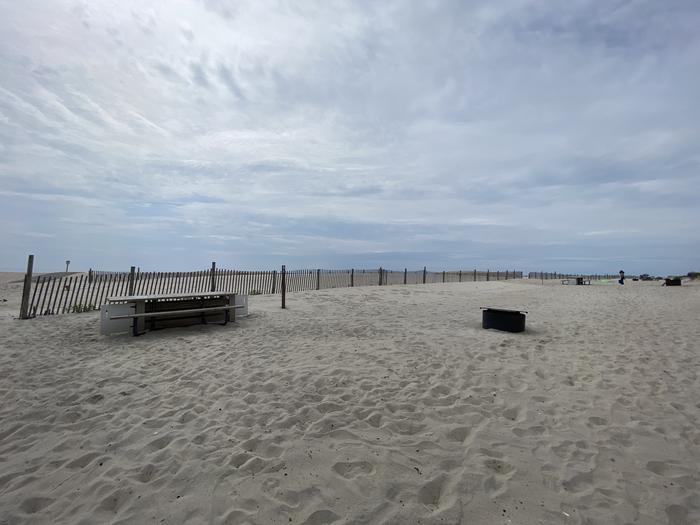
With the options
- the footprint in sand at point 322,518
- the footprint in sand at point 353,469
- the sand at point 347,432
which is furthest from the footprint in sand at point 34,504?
the footprint in sand at point 353,469

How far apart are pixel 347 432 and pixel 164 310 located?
252 inches

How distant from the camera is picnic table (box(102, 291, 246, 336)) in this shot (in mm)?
7703

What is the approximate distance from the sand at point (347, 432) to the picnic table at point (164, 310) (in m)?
0.75

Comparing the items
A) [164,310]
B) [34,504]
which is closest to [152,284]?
[164,310]

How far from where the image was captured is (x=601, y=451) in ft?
10.9

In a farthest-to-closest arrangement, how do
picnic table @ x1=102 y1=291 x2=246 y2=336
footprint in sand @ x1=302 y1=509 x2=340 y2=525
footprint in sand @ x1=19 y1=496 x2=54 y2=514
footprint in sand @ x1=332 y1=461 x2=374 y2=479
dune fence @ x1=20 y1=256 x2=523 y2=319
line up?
dune fence @ x1=20 y1=256 x2=523 y2=319
picnic table @ x1=102 y1=291 x2=246 y2=336
footprint in sand @ x1=332 y1=461 x2=374 y2=479
footprint in sand @ x1=19 y1=496 x2=54 y2=514
footprint in sand @ x1=302 y1=509 x2=340 y2=525

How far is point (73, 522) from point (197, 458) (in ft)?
2.97

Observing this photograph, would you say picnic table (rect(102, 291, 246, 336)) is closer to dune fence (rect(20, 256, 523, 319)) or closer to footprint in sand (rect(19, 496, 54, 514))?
dune fence (rect(20, 256, 523, 319))

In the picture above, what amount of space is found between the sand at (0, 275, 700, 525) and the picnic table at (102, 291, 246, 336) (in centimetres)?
75

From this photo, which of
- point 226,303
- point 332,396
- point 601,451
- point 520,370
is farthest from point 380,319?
point 601,451

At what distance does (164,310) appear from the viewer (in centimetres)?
839

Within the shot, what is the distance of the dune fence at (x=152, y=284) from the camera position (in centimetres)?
1123

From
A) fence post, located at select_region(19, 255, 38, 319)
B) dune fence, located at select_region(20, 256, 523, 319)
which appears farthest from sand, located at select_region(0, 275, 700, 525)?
dune fence, located at select_region(20, 256, 523, 319)

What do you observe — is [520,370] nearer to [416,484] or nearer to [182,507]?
[416,484]
